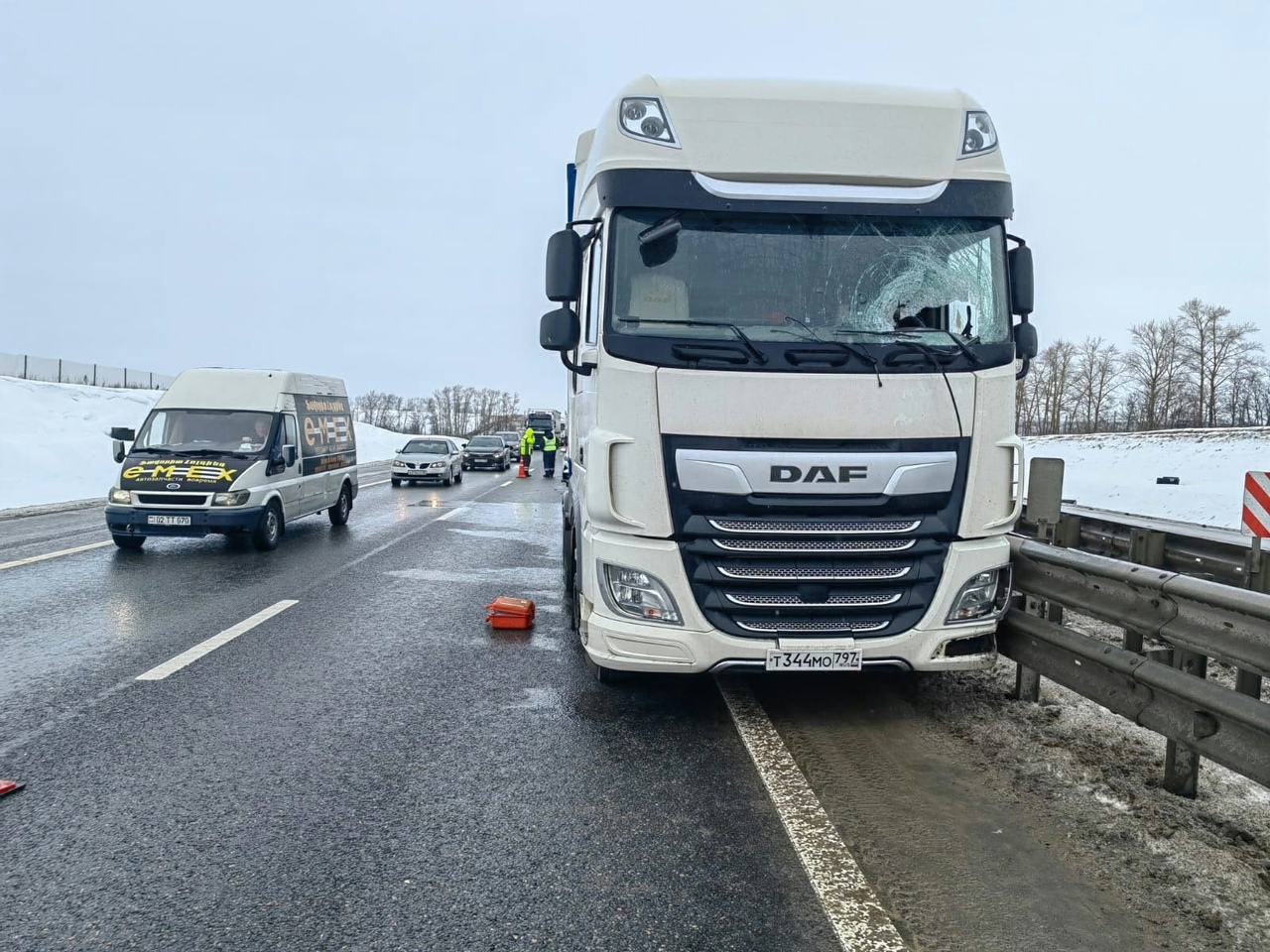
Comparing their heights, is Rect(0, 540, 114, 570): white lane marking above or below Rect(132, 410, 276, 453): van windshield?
below

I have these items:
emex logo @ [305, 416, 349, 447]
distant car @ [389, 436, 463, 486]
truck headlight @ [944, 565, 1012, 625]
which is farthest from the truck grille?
distant car @ [389, 436, 463, 486]

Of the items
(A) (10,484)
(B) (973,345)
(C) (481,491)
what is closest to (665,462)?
(B) (973,345)

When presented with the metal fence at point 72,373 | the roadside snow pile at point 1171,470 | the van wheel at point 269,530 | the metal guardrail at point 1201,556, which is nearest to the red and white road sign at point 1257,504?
the metal guardrail at point 1201,556

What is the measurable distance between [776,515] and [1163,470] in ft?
117

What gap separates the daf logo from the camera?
14.3 feet

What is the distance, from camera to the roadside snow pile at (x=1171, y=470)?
2408 cm

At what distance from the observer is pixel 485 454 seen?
3591 centimetres

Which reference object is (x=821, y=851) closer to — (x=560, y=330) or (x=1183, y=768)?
(x=1183, y=768)

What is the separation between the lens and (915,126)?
4.80 meters

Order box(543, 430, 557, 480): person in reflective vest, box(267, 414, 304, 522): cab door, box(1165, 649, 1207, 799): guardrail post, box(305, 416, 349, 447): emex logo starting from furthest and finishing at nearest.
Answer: box(543, 430, 557, 480): person in reflective vest, box(305, 416, 349, 447): emex logo, box(267, 414, 304, 522): cab door, box(1165, 649, 1207, 799): guardrail post

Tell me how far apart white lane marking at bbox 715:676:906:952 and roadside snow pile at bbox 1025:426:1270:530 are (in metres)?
18.0

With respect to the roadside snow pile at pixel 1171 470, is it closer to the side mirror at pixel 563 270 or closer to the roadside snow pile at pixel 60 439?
the side mirror at pixel 563 270

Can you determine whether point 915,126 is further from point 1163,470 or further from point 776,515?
point 1163,470

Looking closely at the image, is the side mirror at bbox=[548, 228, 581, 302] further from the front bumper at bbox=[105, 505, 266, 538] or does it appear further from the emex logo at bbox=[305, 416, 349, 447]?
the emex logo at bbox=[305, 416, 349, 447]
